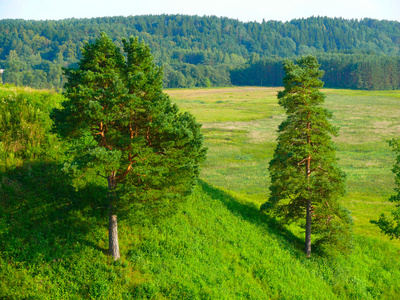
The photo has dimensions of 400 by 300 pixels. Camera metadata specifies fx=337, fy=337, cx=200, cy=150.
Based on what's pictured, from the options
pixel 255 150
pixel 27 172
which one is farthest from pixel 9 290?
pixel 255 150

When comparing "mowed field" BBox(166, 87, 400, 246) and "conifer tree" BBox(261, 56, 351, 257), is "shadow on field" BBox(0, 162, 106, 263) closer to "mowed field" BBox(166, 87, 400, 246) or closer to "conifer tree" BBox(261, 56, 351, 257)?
"conifer tree" BBox(261, 56, 351, 257)

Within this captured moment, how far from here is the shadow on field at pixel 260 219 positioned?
78.1 ft

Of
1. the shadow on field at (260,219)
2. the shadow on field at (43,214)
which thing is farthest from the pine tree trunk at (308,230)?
the shadow on field at (43,214)

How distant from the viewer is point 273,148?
59.8 m

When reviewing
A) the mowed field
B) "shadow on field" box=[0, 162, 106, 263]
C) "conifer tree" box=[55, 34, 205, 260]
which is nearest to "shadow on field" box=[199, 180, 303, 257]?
the mowed field

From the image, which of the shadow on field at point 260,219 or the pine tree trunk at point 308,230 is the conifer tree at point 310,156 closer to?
the pine tree trunk at point 308,230

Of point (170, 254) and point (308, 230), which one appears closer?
point (170, 254)

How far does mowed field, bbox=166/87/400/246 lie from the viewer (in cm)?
3762

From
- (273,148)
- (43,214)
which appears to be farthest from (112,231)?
(273,148)

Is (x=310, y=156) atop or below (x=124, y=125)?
below

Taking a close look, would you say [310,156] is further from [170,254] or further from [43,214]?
[43,214]

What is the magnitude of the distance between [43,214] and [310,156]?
52.7ft

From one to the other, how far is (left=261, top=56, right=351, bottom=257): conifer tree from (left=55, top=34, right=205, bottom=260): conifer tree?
924 cm

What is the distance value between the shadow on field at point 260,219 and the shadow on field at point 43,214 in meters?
10.6
